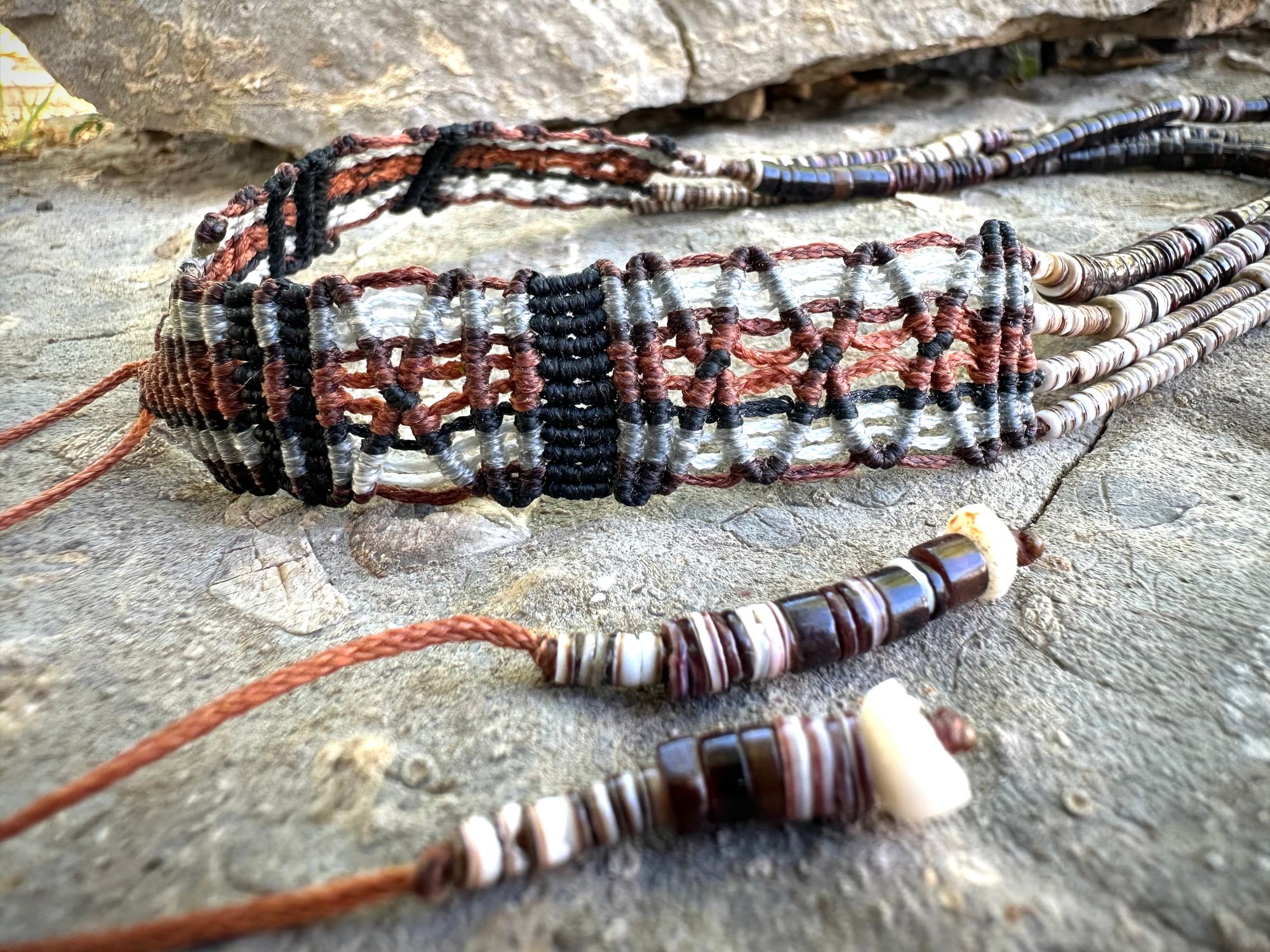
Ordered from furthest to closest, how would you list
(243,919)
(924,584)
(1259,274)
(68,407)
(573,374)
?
1. (1259,274)
2. (68,407)
3. (573,374)
4. (924,584)
5. (243,919)

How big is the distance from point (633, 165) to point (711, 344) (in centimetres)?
76

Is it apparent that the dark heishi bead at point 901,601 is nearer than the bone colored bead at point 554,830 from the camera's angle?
No

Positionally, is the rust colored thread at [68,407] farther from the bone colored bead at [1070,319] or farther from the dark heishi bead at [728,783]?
the bone colored bead at [1070,319]

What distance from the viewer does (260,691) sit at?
0.65 m

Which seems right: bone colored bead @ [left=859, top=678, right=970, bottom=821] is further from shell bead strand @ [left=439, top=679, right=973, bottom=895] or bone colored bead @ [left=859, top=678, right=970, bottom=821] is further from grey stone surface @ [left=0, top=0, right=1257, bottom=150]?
grey stone surface @ [left=0, top=0, right=1257, bottom=150]

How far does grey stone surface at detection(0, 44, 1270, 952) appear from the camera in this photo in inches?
22.4

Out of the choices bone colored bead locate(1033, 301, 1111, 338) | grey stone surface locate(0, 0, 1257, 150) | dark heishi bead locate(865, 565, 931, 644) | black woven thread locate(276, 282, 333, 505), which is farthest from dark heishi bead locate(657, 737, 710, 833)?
grey stone surface locate(0, 0, 1257, 150)

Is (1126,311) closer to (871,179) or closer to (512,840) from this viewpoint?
(871,179)

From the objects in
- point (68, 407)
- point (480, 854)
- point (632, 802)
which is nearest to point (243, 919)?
point (480, 854)

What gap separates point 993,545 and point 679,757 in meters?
0.35

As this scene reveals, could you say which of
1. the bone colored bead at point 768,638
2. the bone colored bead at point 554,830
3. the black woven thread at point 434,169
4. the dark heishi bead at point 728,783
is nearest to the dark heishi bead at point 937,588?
the bone colored bead at point 768,638

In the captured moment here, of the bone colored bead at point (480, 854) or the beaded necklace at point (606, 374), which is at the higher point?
the beaded necklace at point (606, 374)

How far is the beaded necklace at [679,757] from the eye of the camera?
0.55 meters

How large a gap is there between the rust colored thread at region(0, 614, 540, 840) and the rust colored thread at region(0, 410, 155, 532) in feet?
1.19
